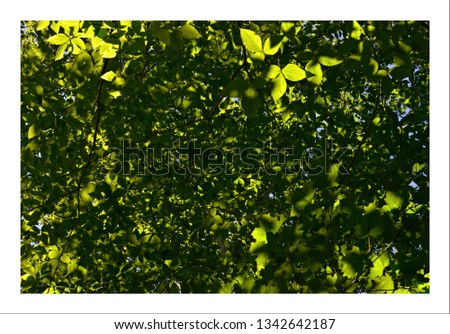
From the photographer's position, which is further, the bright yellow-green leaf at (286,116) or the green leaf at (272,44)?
the bright yellow-green leaf at (286,116)

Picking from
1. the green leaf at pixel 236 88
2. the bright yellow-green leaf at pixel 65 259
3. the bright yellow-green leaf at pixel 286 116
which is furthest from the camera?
the bright yellow-green leaf at pixel 65 259

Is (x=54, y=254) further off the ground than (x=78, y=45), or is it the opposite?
(x=78, y=45)

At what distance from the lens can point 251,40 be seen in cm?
222

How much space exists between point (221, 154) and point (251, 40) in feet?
10.8

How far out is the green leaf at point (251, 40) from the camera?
85.9 inches

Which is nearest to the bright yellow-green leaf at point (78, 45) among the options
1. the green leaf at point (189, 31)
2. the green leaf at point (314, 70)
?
the green leaf at point (189, 31)

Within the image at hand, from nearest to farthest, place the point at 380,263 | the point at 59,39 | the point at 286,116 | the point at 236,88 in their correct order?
the point at 236,88, the point at 380,263, the point at 59,39, the point at 286,116

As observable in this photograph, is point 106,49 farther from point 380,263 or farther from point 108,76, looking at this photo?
point 380,263

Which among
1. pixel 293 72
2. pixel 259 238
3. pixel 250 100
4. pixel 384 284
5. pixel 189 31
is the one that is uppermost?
pixel 189 31

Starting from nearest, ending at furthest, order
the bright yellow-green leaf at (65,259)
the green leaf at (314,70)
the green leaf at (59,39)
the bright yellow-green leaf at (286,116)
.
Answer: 1. the green leaf at (314,70)
2. the green leaf at (59,39)
3. the bright yellow-green leaf at (286,116)
4. the bright yellow-green leaf at (65,259)

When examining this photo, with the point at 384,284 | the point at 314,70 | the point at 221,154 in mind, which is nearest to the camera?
the point at 384,284

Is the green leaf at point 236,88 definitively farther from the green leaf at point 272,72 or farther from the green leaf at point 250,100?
the green leaf at point 272,72

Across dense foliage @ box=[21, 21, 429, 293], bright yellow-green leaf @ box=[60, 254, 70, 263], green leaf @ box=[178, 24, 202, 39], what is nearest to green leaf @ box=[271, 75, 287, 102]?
dense foliage @ box=[21, 21, 429, 293]

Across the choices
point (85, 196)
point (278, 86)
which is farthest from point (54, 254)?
point (278, 86)
